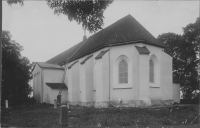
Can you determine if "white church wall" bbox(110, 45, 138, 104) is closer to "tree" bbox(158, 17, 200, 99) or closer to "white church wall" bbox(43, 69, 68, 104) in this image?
"tree" bbox(158, 17, 200, 99)

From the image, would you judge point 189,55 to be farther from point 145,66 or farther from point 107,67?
point 107,67

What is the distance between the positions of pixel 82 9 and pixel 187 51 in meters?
10.4

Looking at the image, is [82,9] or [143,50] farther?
[143,50]

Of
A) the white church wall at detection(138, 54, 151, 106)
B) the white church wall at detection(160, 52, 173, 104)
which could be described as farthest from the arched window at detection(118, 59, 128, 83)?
the white church wall at detection(160, 52, 173, 104)

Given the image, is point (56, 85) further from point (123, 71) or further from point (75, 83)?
point (123, 71)

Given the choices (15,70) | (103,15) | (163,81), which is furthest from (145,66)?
(103,15)

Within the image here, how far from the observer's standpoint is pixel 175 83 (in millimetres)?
24094

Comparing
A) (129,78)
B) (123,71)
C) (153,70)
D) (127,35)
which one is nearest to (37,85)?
(123,71)

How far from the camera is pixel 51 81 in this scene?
28172mm

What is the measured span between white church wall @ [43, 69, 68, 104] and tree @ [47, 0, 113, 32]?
820 inches

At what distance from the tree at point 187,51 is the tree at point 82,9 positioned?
6.05m

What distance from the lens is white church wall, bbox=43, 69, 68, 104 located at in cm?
2609

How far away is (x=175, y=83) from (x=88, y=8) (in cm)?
2070

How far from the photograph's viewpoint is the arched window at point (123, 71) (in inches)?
722
